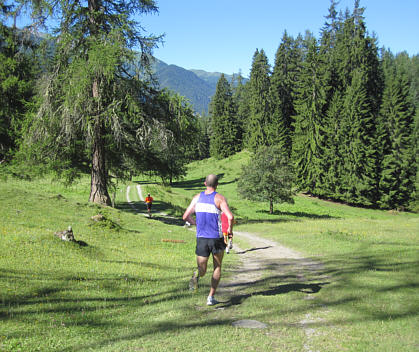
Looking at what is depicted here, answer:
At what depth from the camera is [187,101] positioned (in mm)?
20500

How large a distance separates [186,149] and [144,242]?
9.10 m

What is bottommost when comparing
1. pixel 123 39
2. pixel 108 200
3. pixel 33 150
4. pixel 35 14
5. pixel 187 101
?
pixel 108 200

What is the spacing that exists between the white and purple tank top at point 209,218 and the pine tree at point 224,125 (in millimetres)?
76217

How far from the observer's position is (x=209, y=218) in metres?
6.08

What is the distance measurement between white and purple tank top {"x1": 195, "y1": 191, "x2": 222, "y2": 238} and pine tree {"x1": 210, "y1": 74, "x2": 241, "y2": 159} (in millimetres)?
76217

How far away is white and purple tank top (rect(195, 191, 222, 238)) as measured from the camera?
607 centimetres

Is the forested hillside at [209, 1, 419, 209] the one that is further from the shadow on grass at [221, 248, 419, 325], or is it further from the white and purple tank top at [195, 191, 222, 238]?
the white and purple tank top at [195, 191, 222, 238]

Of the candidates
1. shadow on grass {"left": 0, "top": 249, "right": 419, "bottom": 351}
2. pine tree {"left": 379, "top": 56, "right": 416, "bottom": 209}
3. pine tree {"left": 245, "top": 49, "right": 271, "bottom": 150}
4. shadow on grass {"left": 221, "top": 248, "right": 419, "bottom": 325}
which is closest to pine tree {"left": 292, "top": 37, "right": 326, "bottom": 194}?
pine tree {"left": 245, "top": 49, "right": 271, "bottom": 150}

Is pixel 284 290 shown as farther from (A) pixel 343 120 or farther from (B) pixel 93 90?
(A) pixel 343 120

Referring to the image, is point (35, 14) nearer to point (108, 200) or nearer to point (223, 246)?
point (108, 200)

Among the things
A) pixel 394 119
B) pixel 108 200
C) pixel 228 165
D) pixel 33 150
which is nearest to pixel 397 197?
pixel 394 119

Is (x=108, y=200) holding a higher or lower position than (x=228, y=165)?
lower

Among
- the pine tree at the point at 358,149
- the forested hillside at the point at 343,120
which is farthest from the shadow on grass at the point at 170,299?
the pine tree at the point at 358,149

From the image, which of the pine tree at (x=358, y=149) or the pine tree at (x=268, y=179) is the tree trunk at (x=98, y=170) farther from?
the pine tree at (x=358, y=149)
